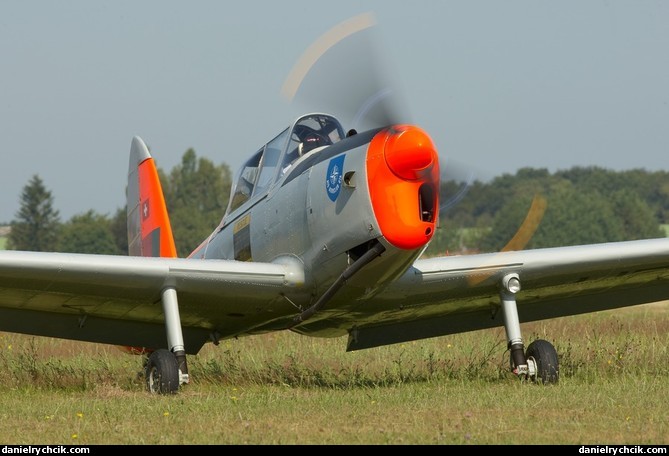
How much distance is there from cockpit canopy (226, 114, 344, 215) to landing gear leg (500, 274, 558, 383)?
2.29m

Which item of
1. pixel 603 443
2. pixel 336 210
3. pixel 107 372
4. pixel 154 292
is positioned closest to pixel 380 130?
pixel 336 210

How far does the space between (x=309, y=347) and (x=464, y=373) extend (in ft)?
16.0

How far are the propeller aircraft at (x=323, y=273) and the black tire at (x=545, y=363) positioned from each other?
0.01m

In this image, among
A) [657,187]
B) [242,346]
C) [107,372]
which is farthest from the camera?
[657,187]

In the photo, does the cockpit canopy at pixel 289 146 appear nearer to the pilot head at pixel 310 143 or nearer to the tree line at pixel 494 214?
the pilot head at pixel 310 143

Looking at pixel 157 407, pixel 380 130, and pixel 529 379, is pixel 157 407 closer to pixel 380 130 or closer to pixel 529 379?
pixel 380 130

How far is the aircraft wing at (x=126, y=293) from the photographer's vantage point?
31.5 ft

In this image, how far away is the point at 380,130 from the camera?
29.0 ft

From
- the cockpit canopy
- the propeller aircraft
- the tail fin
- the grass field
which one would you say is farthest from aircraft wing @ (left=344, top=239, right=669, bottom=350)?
the tail fin

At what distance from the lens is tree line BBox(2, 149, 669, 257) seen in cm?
9500

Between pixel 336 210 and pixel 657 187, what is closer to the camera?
pixel 336 210

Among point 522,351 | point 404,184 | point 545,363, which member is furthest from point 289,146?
point 545,363

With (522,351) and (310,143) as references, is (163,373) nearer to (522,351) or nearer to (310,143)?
(310,143)

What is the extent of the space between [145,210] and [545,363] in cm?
618
